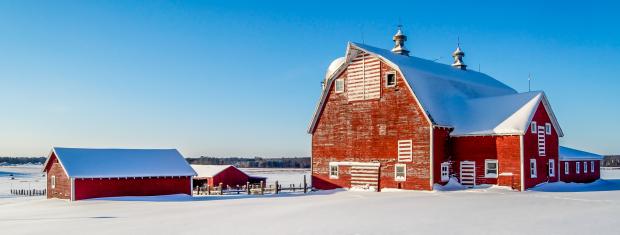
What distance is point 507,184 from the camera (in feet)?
106

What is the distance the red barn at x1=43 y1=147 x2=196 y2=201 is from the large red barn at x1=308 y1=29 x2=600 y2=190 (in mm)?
9762

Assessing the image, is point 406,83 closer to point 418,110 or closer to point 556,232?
point 418,110

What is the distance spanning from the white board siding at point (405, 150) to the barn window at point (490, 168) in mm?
4232

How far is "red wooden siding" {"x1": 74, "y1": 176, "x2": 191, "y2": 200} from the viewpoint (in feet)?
117

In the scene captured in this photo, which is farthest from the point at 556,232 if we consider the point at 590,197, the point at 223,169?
the point at 223,169

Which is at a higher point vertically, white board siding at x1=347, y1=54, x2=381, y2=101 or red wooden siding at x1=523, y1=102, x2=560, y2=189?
white board siding at x1=347, y1=54, x2=381, y2=101

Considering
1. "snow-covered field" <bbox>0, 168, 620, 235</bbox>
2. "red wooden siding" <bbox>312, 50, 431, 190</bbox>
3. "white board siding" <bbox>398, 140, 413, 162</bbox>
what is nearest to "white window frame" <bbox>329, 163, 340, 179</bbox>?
"red wooden siding" <bbox>312, 50, 431, 190</bbox>

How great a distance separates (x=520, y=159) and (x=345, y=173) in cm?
1107

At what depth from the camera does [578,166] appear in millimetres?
40312

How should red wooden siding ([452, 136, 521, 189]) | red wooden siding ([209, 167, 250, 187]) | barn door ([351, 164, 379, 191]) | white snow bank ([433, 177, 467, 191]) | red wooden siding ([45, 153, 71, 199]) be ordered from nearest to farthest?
red wooden siding ([452, 136, 521, 189]), white snow bank ([433, 177, 467, 191]), barn door ([351, 164, 379, 191]), red wooden siding ([45, 153, 71, 199]), red wooden siding ([209, 167, 250, 187])

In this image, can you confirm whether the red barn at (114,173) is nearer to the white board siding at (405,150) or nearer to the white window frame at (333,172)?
the white window frame at (333,172)

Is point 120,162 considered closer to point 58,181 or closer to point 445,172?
point 58,181

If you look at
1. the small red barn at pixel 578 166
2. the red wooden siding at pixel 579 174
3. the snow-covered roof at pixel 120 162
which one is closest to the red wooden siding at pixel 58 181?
the snow-covered roof at pixel 120 162

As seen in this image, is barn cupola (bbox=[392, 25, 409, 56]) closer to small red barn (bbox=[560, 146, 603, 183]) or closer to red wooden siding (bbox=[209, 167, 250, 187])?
small red barn (bbox=[560, 146, 603, 183])
